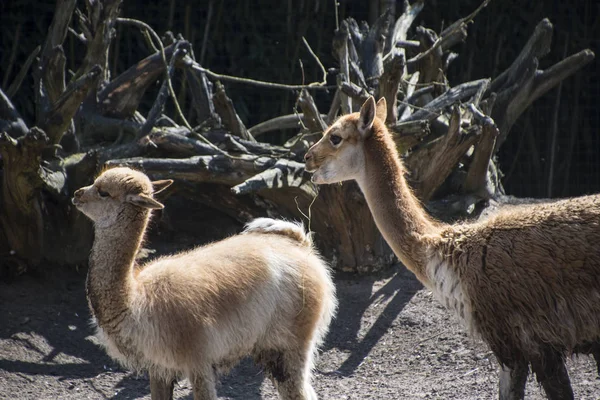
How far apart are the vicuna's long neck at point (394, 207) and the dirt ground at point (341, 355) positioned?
2.34 feet

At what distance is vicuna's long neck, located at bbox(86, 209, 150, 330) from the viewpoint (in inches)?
146

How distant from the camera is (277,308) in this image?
13.1 feet

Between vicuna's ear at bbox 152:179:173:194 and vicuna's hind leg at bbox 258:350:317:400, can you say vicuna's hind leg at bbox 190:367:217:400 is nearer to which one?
vicuna's hind leg at bbox 258:350:317:400

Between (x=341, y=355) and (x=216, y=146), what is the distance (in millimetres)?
1742

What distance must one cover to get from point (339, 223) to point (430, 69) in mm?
1840

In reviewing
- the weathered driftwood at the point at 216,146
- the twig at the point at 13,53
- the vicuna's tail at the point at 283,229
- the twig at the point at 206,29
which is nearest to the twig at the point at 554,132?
the weathered driftwood at the point at 216,146

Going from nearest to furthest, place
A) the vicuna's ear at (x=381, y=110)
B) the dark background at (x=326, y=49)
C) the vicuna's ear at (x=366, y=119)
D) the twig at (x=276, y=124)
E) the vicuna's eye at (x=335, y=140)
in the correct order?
the vicuna's ear at (x=366, y=119) < the vicuna's eye at (x=335, y=140) < the vicuna's ear at (x=381, y=110) < the twig at (x=276, y=124) < the dark background at (x=326, y=49)

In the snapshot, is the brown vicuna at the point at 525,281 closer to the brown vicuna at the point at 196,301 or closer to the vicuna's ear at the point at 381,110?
the brown vicuna at the point at 196,301

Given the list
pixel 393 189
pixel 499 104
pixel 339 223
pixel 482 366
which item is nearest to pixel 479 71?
pixel 499 104

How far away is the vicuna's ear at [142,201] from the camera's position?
12.3 feet

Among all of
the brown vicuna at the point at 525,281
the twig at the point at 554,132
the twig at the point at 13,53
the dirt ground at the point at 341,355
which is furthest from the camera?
the twig at the point at 554,132

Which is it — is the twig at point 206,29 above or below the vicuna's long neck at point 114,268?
above

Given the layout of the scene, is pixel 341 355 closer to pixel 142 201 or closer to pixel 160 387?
pixel 160 387

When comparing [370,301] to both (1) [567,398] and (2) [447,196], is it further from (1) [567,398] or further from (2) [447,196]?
(1) [567,398]
